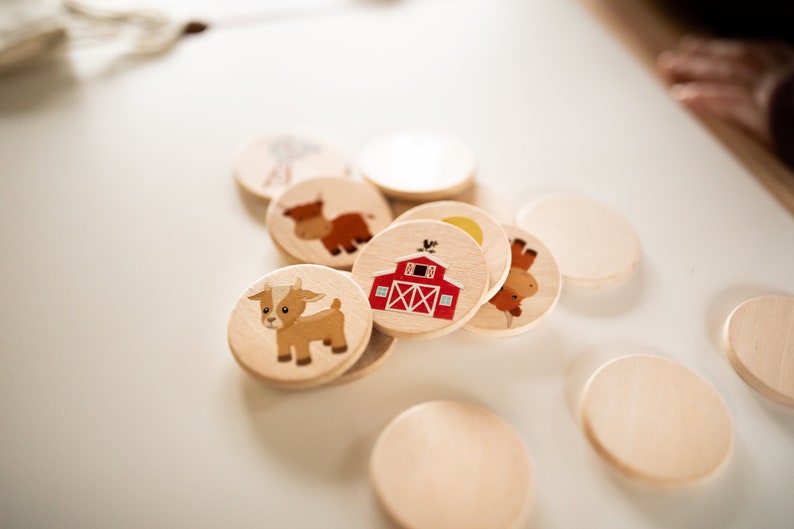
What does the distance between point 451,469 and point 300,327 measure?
30 cm

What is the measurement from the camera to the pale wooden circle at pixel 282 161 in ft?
3.79

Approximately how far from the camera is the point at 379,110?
4.50 ft

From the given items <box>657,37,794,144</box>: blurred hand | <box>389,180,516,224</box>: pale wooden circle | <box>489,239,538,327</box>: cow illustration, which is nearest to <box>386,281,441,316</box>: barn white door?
<box>489,239,538,327</box>: cow illustration

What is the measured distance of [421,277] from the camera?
2.99 ft

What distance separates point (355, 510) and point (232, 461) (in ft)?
0.63

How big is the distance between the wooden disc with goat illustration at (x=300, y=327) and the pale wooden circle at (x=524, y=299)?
201 millimetres

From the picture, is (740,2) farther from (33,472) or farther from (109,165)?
(33,472)

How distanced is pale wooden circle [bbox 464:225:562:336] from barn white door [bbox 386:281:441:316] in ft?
0.27

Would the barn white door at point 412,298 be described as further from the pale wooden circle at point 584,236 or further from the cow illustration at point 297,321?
the pale wooden circle at point 584,236

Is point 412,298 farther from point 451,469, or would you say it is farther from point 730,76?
point 730,76

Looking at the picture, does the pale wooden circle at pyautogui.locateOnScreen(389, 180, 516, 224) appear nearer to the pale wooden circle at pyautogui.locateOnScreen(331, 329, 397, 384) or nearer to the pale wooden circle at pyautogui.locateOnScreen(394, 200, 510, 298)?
the pale wooden circle at pyautogui.locateOnScreen(394, 200, 510, 298)

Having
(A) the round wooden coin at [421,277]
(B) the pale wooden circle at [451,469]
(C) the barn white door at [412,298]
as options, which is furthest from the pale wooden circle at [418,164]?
(B) the pale wooden circle at [451,469]

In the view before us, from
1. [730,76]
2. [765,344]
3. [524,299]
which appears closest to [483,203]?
[524,299]

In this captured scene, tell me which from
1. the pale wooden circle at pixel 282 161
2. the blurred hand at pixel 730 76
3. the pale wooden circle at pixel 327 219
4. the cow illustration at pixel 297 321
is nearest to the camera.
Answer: the cow illustration at pixel 297 321
